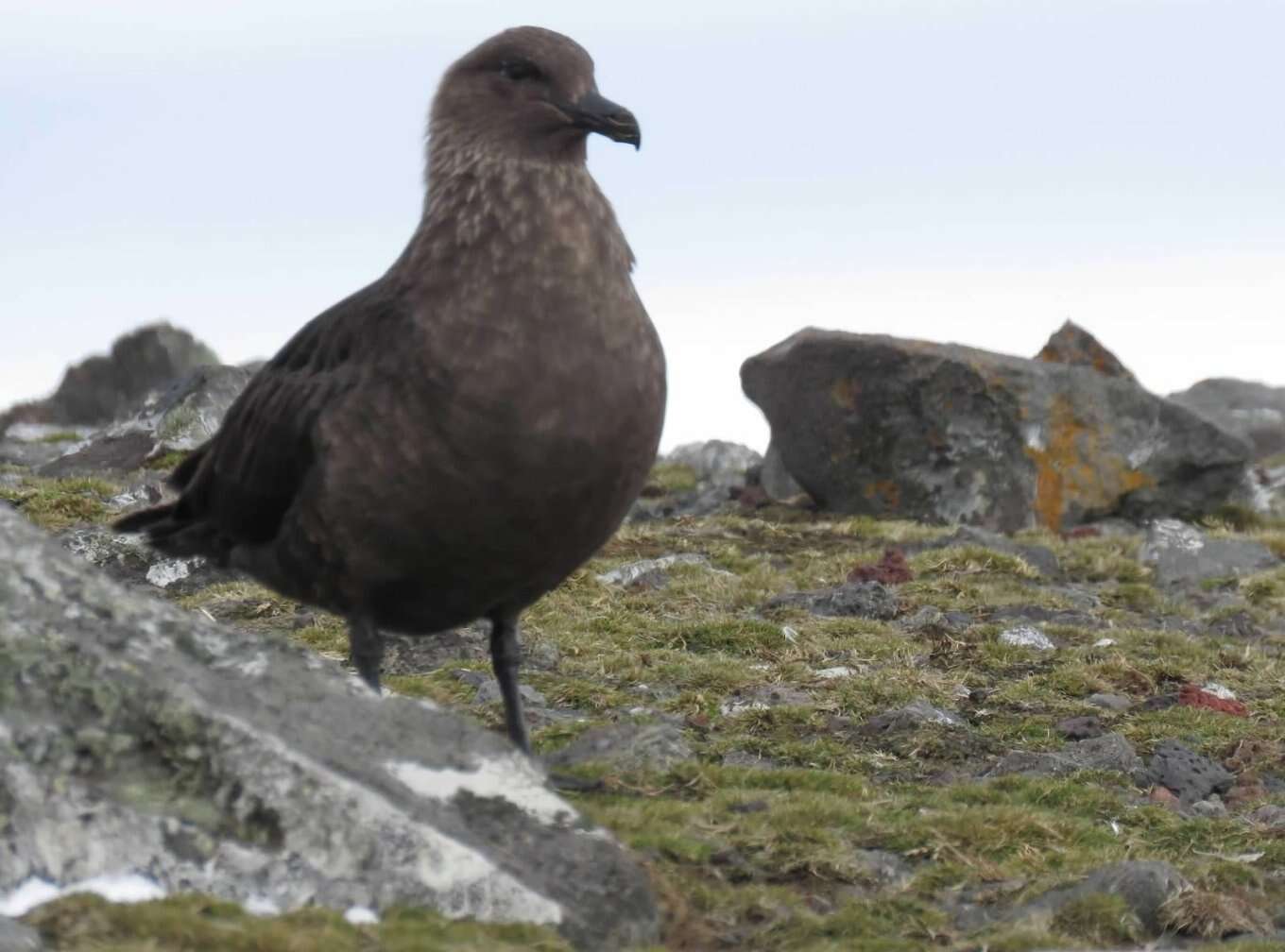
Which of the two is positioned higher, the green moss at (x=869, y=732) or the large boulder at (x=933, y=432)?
the large boulder at (x=933, y=432)

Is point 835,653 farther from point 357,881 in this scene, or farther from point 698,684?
point 357,881

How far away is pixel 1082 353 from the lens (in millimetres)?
19578

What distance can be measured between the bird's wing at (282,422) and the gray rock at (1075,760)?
3.55 meters

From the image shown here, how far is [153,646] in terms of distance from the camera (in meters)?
5.52

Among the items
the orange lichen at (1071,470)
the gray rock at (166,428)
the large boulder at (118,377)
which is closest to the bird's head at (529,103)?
the gray rock at (166,428)

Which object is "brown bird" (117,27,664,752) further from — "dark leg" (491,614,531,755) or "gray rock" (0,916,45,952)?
"gray rock" (0,916,45,952)

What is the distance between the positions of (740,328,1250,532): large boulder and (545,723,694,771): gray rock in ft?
31.3

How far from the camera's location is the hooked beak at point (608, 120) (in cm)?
704

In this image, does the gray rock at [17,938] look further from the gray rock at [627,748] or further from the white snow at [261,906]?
the gray rock at [627,748]

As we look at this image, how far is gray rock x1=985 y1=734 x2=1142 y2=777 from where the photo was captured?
8.45 meters

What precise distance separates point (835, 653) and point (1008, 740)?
1.67 metres

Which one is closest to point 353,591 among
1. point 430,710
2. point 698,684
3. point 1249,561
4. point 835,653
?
point 430,710

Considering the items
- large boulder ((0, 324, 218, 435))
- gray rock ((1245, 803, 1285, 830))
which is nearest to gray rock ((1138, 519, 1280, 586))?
gray rock ((1245, 803, 1285, 830))

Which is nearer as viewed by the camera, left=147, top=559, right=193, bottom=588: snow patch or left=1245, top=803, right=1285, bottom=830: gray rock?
left=1245, top=803, right=1285, bottom=830: gray rock
